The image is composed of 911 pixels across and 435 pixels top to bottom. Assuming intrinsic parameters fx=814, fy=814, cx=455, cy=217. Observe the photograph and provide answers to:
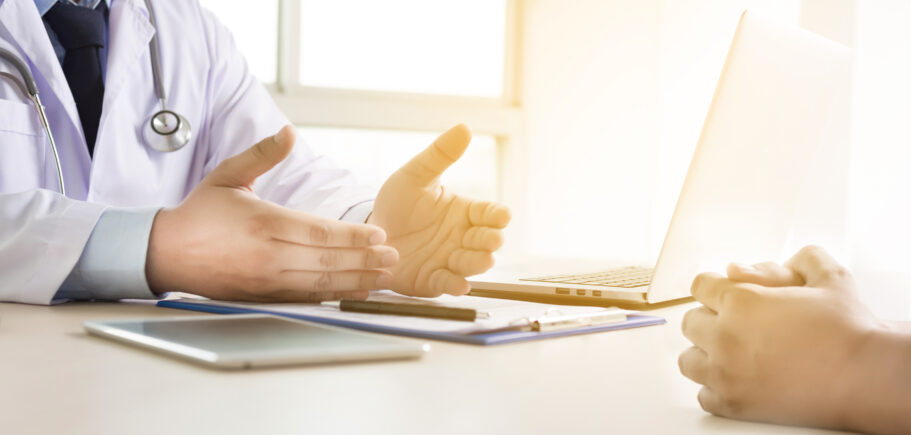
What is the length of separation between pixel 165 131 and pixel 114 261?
52 cm

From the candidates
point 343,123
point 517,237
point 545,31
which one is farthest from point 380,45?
point 517,237

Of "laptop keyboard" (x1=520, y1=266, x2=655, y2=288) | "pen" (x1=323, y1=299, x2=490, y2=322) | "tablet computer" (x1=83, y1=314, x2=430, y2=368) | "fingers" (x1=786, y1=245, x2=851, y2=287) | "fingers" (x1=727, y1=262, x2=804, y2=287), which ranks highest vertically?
"fingers" (x1=786, y1=245, x2=851, y2=287)

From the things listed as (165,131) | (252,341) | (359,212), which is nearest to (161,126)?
(165,131)

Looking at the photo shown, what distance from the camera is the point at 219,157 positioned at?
1564 mm

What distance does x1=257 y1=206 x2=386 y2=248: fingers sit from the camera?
0.84 meters

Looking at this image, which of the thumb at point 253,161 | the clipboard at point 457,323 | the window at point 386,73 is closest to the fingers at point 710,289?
the clipboard at point 457,323

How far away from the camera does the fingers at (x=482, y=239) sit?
2.91 feet

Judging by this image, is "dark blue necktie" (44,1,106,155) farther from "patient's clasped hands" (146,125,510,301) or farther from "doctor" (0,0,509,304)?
"patient's clasped hands" (146,125,510,301)

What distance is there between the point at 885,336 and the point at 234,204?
0.63m

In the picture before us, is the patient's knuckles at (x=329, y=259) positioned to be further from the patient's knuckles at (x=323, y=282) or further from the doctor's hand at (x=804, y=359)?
the doctor's hand at (x=804, y=359)

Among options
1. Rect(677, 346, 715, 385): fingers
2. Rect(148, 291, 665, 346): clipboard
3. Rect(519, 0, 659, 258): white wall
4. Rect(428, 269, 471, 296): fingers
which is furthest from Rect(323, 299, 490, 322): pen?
Rect(519, 0, 659, 258): white wall

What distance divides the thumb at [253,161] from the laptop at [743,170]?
0.34 metres

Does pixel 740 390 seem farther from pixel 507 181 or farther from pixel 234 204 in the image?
pixel 507 181

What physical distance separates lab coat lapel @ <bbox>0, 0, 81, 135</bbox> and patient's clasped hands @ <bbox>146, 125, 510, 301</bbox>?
1.50 feet
